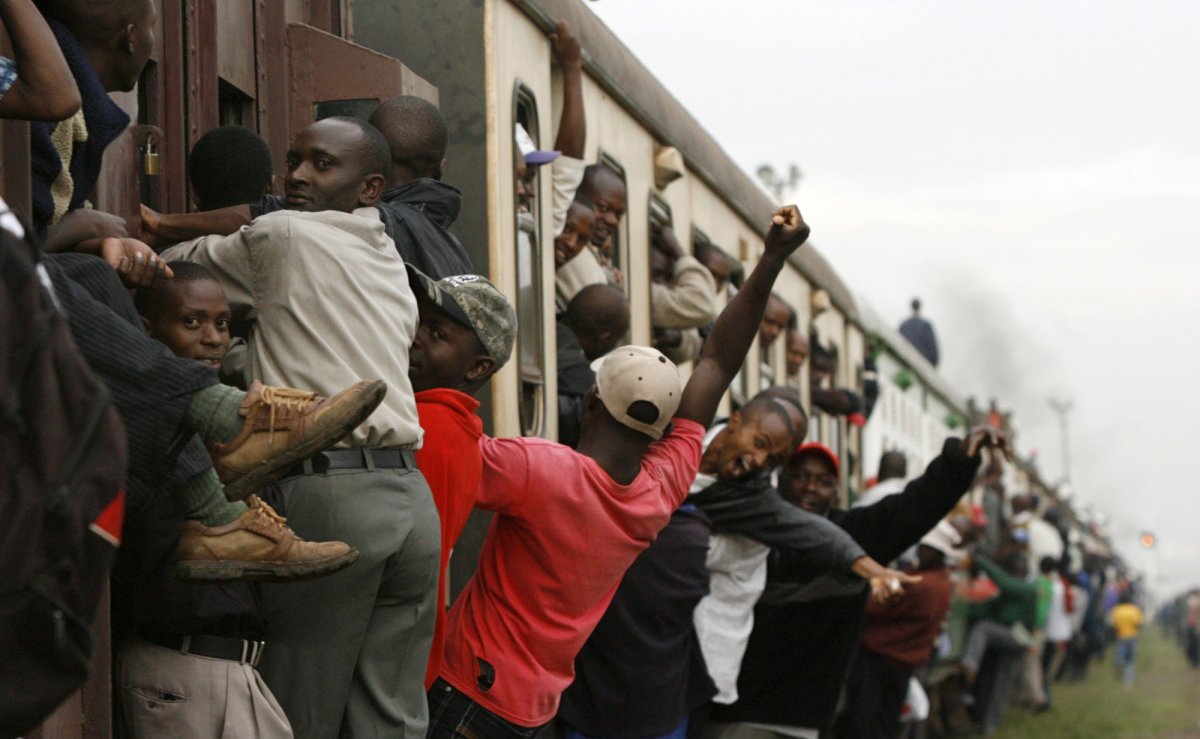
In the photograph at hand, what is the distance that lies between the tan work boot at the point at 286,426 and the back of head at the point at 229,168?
1248 millimetres

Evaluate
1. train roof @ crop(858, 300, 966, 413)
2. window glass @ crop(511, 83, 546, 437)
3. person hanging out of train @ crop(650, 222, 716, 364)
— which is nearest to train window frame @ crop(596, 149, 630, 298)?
person hanging out of train @ crop(650, 222, 716, 364)

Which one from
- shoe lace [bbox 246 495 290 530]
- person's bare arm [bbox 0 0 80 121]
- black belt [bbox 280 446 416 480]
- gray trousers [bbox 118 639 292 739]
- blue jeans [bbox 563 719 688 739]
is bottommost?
blue jeans [bbox 563 719 688 739]

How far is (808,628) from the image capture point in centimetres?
738

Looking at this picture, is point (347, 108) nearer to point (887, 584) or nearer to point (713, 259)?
point (887, 584)

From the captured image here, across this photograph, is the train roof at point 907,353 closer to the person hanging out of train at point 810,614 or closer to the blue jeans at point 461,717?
the person hanging out of train at point 810,614

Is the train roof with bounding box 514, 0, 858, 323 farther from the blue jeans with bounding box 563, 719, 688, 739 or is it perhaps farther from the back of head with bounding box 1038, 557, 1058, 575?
the back of head with bounding box 1038, 557, 1058, 575

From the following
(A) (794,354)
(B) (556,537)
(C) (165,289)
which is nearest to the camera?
(C) (165,289)

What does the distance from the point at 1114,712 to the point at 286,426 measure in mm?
21371

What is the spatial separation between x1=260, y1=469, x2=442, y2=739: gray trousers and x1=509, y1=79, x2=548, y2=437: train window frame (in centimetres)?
179

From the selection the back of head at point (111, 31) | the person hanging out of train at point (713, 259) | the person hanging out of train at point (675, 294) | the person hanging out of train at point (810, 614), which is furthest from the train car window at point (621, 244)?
the back of head at point (111, 31)

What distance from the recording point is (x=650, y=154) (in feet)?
26.3

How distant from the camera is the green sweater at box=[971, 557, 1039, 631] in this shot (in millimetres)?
18344

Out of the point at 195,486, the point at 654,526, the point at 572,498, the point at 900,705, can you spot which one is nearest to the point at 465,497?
the point at 572,498

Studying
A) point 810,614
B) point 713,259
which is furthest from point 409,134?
point 713,259
